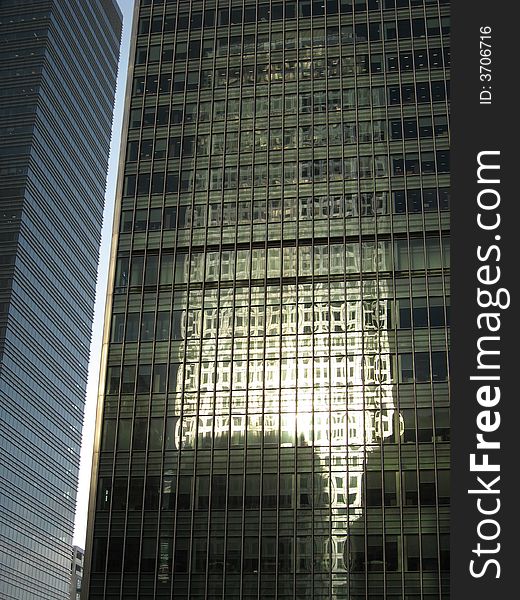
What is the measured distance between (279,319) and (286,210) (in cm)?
885

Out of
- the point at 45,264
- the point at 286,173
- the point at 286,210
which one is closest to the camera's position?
the point at 286,210

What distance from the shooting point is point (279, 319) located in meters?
65.1

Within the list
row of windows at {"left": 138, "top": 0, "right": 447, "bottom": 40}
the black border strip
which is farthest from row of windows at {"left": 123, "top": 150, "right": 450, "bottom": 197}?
the black border strip

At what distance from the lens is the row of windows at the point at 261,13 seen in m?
74.9

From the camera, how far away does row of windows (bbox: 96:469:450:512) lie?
57.4 metres

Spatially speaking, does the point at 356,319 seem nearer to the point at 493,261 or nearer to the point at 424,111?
the point at 424,111

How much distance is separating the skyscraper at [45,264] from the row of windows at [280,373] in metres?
64.8

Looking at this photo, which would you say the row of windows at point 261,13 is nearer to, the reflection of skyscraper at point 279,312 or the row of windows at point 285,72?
the reflection of skyscraper at point 279,312

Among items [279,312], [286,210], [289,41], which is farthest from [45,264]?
[279,312]

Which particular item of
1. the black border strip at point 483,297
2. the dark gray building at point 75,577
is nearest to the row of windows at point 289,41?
the black border strip at point 483,297

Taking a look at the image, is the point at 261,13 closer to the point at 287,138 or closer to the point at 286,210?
the point at 287,138

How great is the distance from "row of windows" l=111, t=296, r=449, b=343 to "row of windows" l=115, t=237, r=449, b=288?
103 inches

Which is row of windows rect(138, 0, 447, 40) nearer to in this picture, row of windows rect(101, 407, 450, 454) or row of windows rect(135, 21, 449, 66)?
row of windows rect(135, 21, 449, 66)

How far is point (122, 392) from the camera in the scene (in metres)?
64.9
